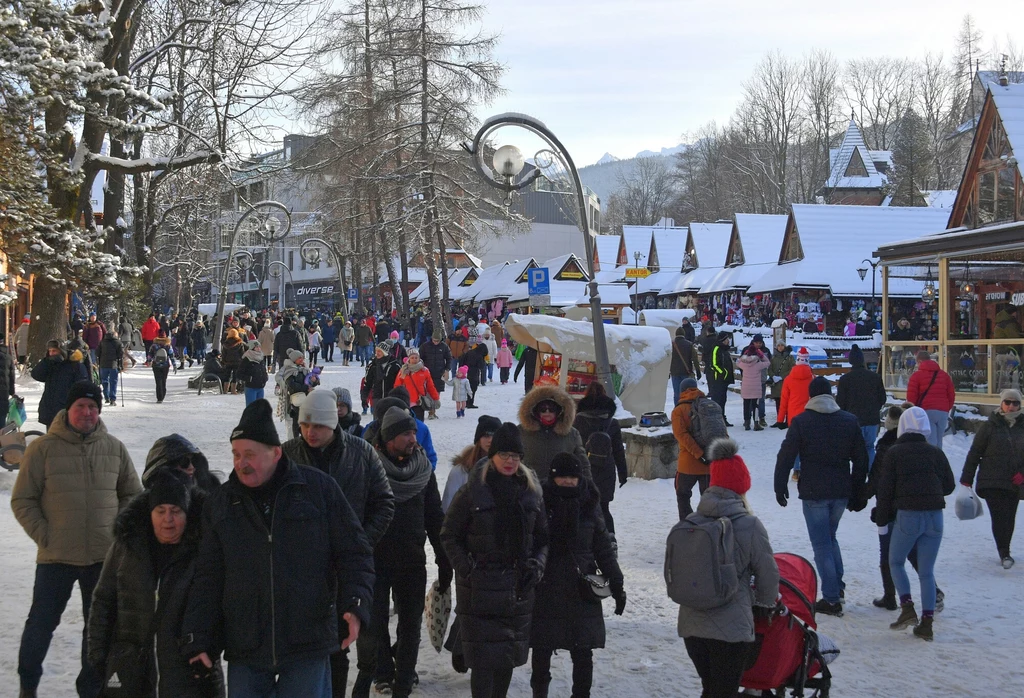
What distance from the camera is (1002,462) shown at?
29.5ft

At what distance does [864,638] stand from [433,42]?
2957cm

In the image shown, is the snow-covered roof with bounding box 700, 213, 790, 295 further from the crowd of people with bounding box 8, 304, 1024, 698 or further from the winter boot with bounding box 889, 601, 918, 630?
the winter boot with bounding box 889, 601, 918, 630

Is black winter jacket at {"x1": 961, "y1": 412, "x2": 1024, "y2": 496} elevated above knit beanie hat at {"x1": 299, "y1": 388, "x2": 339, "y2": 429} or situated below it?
below

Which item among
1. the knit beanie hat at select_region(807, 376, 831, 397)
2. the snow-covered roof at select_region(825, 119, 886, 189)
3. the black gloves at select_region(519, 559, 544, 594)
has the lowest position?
the black gloves at select_region(519, 559, 544, 594)

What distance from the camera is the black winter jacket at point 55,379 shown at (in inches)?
478

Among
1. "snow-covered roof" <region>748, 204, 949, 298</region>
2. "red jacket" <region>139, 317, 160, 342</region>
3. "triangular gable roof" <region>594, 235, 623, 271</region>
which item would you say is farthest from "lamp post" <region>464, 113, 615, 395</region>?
"triangular gable roof" <region>594, 235, 623, 271</region>

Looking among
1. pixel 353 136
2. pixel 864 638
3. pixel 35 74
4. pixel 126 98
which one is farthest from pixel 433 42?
pixel 864 638

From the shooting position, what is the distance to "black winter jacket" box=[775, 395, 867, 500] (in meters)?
7.77

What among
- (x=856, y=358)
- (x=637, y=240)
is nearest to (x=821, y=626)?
(x=856, y=358)

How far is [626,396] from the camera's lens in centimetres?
1742

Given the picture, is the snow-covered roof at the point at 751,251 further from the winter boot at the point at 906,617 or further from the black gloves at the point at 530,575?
Result: the black gloves at the point at 530,575

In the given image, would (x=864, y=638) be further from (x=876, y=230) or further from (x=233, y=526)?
(x=876, y=230)

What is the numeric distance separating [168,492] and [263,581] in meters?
0.63

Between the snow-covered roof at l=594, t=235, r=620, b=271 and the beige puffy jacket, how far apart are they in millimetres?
63821
